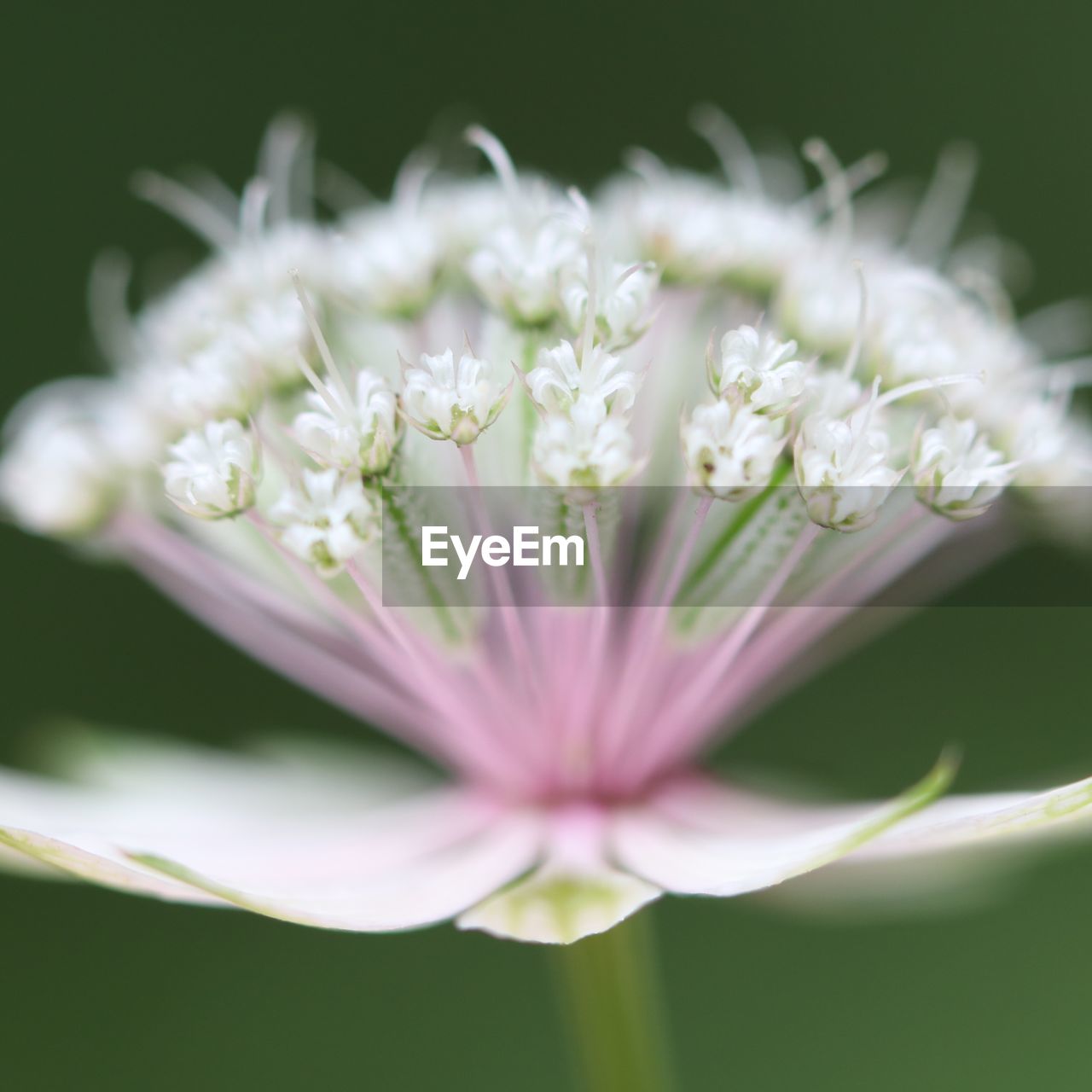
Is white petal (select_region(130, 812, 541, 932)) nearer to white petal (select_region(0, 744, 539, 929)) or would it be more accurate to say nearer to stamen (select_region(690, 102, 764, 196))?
white petal (select_region(0, 744, 539, 929))

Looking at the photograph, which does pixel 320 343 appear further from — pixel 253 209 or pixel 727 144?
pixel 727 144

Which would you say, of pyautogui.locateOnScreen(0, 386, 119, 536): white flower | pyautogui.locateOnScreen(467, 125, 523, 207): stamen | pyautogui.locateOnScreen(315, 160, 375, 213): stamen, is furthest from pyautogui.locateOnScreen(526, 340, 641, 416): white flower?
pyautogui.locateOnScreen(315, 160, 375, 213): stamen

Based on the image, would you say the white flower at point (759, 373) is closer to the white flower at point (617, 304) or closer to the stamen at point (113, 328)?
the white flower at point (617, 304)

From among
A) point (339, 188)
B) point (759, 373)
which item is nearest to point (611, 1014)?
point (759, 373)

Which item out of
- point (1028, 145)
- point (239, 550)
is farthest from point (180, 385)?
point (1028, 145)

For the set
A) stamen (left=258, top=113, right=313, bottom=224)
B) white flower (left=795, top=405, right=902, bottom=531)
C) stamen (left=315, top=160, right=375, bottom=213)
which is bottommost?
white flower (left=795, top=405, right=902, bottom=531)

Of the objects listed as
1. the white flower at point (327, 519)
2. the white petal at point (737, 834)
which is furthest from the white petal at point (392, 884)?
the white flower at point (327, 519)

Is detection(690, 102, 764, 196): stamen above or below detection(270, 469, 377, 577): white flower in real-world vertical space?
above
